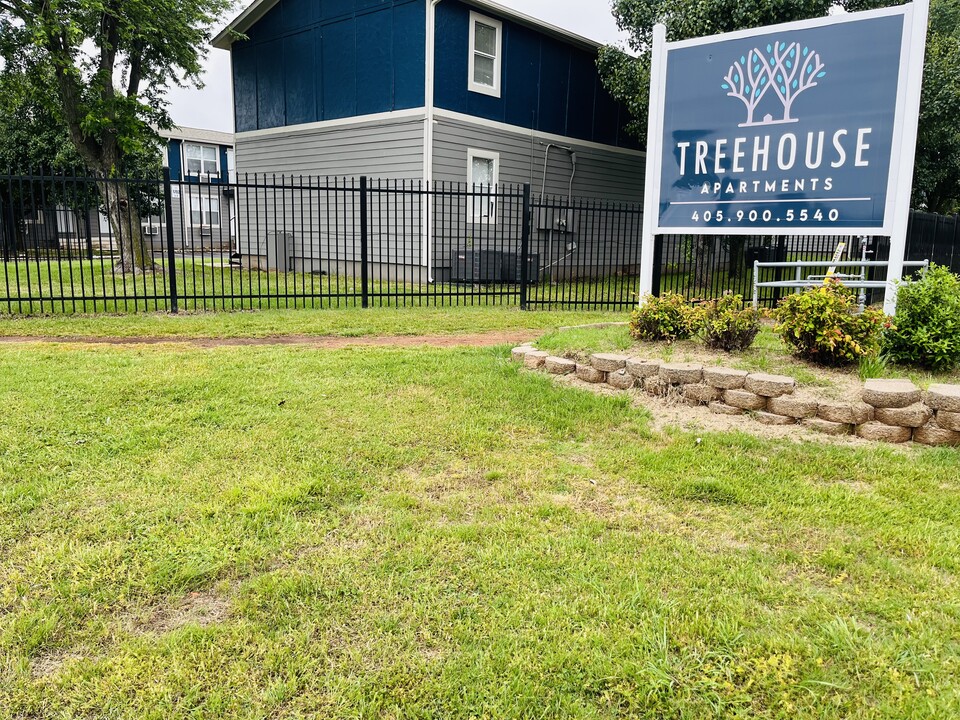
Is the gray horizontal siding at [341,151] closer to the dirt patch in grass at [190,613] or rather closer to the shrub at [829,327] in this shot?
the shrub at [829,327]

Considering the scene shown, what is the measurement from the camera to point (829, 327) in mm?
4785

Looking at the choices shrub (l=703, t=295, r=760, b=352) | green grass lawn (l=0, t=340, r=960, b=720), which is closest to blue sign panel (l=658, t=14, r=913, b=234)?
shrub (l=703, t=295, r=760, b=352)

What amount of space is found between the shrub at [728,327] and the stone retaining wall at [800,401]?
1.63 feet

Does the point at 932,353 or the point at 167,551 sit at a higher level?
the point at 932,353

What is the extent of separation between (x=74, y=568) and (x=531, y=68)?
15.6 metres

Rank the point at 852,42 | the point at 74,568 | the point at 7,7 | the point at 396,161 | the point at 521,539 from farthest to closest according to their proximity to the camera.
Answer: the point at 396,161 → the point at 7,7 → the point at 852,42 → the point at 521,539 → the point at 74,568

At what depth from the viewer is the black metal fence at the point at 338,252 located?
378 inches

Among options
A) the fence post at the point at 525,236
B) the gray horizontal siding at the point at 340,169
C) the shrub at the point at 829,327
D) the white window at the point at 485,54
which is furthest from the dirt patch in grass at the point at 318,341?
the white window at the point at 485,54

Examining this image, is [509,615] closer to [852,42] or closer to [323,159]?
[852,42]

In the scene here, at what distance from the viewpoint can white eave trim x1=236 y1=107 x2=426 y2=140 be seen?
1415cm

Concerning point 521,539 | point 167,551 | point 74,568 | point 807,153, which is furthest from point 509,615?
point 807,153

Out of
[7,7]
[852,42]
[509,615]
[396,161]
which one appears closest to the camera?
[509,615]

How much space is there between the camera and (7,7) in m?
13.2

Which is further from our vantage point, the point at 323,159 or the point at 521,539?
the point at 323,159
